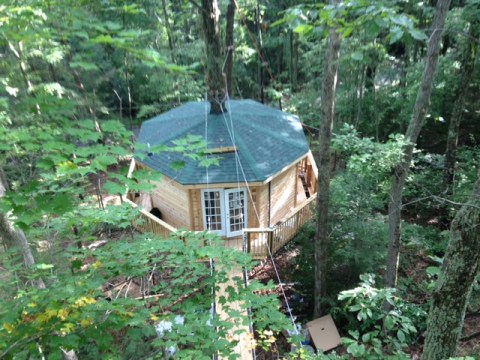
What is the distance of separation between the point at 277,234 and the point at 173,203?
3462 millimetres

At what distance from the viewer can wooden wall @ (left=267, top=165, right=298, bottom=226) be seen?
33.0 feet

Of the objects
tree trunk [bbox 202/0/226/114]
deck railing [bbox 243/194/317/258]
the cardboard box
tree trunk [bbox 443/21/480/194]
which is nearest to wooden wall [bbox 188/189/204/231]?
deck railing [bbox 243/194/317/258]

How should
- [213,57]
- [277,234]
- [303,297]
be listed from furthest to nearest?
[303,297] → [213,57] → [277,234]

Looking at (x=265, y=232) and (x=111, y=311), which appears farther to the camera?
(x=265, y=232)

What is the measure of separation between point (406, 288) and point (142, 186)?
8.47 meters

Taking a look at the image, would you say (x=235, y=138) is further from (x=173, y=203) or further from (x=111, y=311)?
(x=111, y=311)

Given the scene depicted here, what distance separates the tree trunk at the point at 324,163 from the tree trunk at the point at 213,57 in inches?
142

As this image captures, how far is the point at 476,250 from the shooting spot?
8.87 feet

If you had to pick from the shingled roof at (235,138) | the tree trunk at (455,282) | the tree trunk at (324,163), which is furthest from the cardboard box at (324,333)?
the tree trunk at (455,282)

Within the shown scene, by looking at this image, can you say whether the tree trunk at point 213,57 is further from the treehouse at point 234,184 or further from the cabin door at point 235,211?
the cabin door at point 235,211

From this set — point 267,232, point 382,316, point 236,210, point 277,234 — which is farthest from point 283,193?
point 382,316

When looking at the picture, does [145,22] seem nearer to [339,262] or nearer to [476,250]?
[339,262]

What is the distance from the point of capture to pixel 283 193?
10555 millimetres

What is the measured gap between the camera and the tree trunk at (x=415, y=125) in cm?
505
